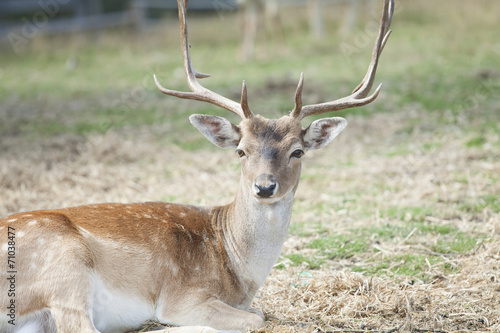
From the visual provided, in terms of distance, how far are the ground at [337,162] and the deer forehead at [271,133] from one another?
3.82 feet

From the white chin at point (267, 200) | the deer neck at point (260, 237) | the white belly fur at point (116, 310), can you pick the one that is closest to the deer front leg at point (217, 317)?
the white belly fur at point (116, 310)

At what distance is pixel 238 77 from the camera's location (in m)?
13.7

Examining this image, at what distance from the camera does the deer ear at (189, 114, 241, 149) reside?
477cm

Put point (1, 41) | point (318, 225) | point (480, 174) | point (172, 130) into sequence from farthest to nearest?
point (1, 41), point (172, 130), point (480, 174), point (318, 225)

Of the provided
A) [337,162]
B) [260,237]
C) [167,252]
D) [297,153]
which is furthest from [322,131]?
[337,162]

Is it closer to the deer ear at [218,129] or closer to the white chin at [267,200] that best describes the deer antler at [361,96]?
→ the deer ear at [218,129]

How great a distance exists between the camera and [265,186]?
13.8 ft

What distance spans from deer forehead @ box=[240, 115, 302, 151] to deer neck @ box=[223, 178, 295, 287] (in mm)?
331

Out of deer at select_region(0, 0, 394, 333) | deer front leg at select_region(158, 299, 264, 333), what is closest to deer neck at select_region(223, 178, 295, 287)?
deer at select_region(0, 0, 394, 333)

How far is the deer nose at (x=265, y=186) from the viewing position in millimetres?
4219

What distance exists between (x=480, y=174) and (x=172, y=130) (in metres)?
4.82

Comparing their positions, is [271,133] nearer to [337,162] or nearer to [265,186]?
[265,186]

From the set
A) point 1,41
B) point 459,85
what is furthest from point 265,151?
point 1,41

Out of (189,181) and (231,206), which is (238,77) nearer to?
(189,181)
